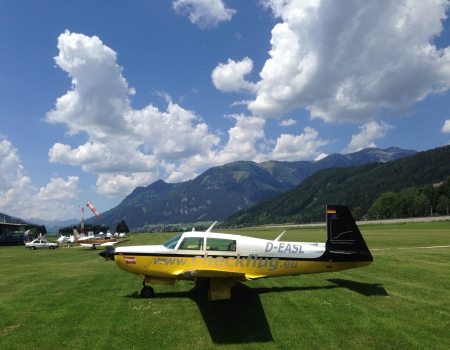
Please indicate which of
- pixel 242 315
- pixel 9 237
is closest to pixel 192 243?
pixel 242 315

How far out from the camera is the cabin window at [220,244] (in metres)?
9.89

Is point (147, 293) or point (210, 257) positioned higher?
point (210, 257)

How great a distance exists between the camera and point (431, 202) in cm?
10612

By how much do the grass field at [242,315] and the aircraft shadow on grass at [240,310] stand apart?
26 millimetres

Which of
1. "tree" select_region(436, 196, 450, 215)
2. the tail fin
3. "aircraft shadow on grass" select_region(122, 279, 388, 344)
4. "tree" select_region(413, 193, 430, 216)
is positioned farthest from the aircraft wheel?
"tree" select_region(413, 193, 430, 216)

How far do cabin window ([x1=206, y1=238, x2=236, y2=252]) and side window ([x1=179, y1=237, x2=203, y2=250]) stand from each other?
0.24 m

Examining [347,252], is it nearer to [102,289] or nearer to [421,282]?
[421,282]

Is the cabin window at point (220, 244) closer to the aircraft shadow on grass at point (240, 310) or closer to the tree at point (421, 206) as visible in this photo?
the aircraft shadow on grass at point (240, 310)

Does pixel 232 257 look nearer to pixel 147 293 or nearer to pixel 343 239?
pixel 147 293

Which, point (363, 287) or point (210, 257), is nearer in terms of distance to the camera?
point (210, 257)

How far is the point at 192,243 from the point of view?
32.7 feet

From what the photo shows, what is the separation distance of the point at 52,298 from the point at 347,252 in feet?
35.0

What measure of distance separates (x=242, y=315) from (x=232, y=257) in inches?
77.6

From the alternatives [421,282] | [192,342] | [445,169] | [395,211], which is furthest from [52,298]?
[445,169]
